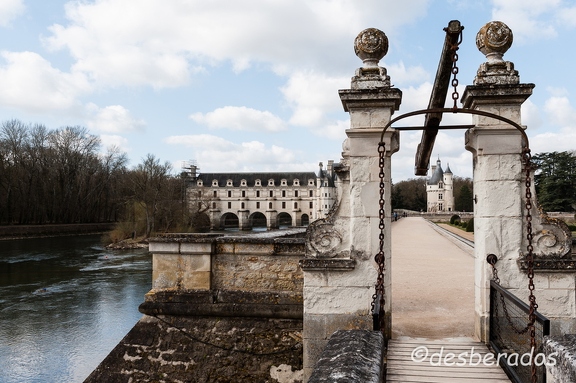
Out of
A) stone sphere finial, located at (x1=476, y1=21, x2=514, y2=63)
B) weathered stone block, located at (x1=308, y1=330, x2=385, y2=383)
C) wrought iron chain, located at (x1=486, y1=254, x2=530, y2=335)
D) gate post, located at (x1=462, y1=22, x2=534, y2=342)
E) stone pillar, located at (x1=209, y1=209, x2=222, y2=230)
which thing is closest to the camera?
weathered stone block, located at (x1=308, y1=330, x2=385, y2=383)

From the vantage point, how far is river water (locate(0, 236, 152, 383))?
10391 millimetres

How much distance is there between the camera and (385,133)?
453 cm

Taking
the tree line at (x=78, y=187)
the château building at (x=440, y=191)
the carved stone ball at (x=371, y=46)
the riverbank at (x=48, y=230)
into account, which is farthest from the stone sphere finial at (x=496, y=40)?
the château building at (x=440, y=191)

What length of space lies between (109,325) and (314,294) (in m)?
10.2

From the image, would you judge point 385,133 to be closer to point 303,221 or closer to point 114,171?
point 114,171

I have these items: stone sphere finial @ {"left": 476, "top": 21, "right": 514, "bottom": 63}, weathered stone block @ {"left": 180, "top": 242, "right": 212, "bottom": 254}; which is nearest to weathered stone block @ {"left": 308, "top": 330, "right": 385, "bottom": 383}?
weathered stone block @ {"left": 180, "top": 242, "right": 212, "bottom": 254}

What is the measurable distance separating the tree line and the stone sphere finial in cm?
3425

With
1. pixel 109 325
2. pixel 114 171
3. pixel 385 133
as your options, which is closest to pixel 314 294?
pixel 385 133

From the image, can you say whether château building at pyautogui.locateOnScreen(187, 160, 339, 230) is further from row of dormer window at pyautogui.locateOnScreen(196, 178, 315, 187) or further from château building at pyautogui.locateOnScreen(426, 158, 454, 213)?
château building at pyautogui.locateOnScreen(426, 158, 454, 213)

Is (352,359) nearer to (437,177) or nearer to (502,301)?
(502,301)

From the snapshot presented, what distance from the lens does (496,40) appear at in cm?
459

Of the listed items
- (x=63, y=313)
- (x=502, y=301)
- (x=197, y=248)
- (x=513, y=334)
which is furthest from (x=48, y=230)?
(x=513, y=334)

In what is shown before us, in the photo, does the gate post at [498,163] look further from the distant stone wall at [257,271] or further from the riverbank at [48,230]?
the riverbank at [48,230]

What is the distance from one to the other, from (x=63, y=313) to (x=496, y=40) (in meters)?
13.7
